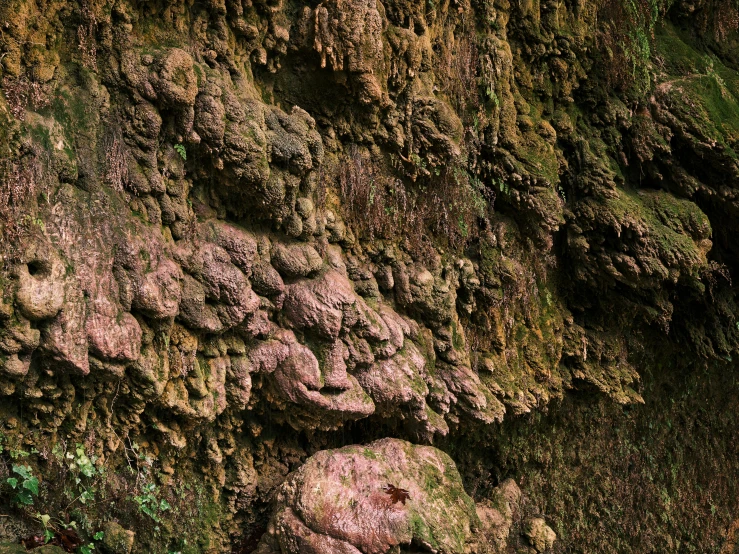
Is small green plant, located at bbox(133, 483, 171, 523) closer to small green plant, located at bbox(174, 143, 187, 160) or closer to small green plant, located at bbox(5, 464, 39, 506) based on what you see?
small green plant, located at bbox(5, 464, 39, 506)

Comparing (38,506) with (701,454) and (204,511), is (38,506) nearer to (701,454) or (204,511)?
(204,511)

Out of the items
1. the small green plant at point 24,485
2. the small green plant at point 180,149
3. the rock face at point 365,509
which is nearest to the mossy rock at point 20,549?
the small green plant at point 24,485

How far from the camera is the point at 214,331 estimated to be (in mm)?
5102

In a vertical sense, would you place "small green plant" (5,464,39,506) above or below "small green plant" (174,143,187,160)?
below

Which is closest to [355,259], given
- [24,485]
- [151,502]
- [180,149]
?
[180,149]

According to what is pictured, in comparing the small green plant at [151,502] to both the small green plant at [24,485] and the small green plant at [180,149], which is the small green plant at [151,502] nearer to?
the small green plant at [24,485]

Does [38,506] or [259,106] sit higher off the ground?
[259,106]

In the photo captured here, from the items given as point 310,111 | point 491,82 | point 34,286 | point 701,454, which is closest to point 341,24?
point 310,111

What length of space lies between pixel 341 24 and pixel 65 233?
2512 millimetres

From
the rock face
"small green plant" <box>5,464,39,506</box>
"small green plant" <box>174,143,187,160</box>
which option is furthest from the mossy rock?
"small green plant" <box>174,143,187,160</box>

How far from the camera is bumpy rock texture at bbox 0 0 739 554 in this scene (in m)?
4.41

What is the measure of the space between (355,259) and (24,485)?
119 inches

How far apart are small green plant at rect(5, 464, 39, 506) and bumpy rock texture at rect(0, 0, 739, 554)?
0.10m

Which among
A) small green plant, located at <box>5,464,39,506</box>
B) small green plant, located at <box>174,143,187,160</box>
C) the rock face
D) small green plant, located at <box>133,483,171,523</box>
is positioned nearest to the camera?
small green plant, located at <box>5,464,39,506</box>
